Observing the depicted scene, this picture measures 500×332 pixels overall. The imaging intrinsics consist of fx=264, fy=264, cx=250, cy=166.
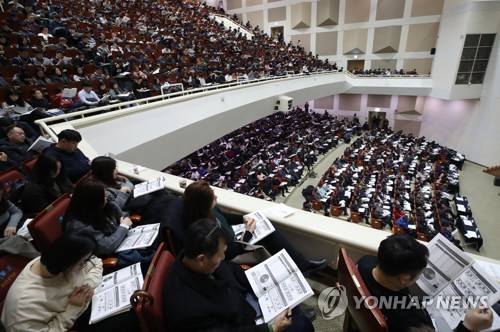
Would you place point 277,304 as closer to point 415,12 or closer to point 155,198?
point 155,198

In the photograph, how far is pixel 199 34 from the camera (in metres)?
12.3

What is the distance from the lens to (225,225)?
5.91 feet

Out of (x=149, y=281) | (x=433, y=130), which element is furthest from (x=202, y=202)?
(x=433, y=130)

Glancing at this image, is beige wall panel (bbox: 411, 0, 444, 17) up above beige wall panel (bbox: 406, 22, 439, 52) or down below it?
above

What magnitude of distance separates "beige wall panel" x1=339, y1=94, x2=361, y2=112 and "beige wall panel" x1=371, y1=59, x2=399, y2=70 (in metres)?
2.00

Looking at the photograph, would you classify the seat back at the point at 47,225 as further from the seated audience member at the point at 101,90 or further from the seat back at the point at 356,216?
the seat back at the point at 356,216

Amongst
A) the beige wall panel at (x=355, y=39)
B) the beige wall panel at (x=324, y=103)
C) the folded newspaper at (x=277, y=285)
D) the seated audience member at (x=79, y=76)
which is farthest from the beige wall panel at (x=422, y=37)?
the folded newspaper at (x=277, y=285)

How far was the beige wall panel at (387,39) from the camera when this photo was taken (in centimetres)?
1539

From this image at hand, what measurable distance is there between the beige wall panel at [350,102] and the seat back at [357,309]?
58.9 ft

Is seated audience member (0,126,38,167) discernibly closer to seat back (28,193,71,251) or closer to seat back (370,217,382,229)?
seat back (28,193,71,251)

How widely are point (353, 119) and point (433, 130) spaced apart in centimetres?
441

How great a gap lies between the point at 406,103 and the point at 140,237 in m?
17.6

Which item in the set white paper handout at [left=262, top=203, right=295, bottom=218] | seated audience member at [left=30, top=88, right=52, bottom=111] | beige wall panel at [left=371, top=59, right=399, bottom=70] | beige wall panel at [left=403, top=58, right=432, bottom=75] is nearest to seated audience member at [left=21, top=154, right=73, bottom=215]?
white paper handout at [left=262, top=203, right=295, bottom=218]

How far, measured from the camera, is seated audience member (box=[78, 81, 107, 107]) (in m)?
4.61
